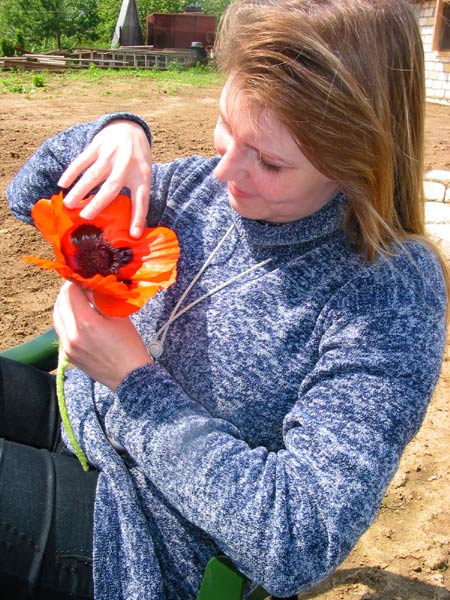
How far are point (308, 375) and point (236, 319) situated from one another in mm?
202

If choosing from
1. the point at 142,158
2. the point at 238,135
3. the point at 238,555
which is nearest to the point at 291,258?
the point at 238,135

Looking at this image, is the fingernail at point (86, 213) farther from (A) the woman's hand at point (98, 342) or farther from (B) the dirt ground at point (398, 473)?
(B) the dirt ground at point (398, 473)

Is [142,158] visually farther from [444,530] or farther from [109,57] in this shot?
[109,57]

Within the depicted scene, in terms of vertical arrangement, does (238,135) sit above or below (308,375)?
above

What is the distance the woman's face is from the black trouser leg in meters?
0.66

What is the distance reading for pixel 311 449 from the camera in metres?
1.17

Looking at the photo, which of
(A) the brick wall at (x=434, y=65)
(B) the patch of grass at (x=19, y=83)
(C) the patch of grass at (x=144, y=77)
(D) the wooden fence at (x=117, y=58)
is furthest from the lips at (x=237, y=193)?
(D) the wooden fence at (x=117, y=58)

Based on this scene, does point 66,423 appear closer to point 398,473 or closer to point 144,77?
point 398,473

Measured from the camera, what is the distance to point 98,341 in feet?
4.26

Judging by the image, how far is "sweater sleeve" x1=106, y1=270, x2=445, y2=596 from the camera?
44.4 inches

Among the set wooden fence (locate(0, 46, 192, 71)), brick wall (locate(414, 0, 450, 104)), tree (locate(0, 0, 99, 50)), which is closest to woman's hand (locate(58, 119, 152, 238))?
brick wall (locate(414, 0, 450, 104))

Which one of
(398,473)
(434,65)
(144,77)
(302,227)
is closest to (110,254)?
(302,227)

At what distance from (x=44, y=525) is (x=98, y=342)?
0.35m

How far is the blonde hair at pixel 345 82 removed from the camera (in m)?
1.15
